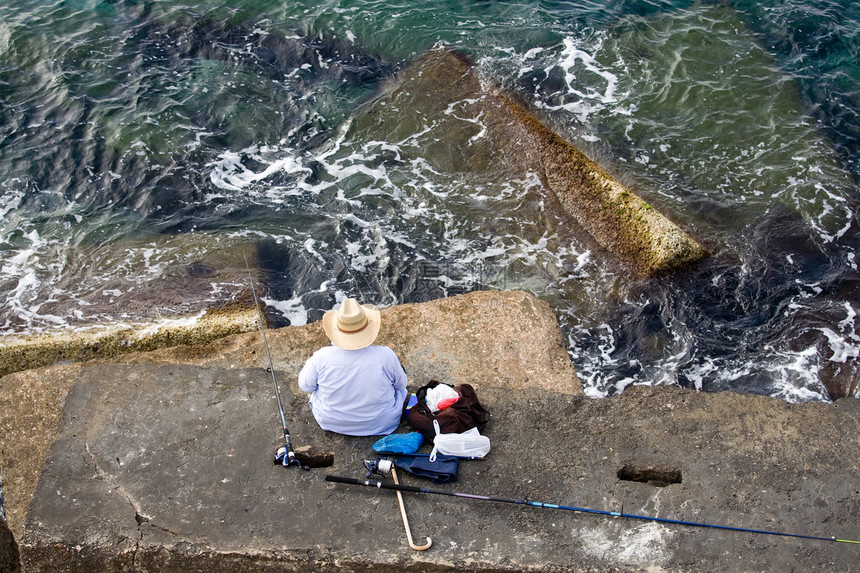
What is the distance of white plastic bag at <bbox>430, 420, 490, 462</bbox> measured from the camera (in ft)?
15.0

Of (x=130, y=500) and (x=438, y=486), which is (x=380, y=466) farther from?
(x=130, y=500)

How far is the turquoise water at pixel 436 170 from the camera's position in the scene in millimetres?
7277

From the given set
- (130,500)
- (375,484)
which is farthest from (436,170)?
(130,500)

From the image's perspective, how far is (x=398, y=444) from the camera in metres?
4.60

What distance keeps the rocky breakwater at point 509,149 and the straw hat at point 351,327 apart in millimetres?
4206

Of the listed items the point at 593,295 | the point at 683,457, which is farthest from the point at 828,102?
the point at 683,457

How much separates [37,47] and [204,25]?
9.53ft

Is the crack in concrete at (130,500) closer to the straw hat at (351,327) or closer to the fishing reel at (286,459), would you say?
the fishing reel at (286,459)

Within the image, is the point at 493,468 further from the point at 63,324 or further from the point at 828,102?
the point at 828,102

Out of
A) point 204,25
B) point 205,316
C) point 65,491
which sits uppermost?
point 204,25

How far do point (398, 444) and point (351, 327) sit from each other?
93 centimetres

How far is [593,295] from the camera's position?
7.38 metres

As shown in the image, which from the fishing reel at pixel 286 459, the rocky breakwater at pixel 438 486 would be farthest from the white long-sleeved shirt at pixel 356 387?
the fishing reel at pixel 286 459

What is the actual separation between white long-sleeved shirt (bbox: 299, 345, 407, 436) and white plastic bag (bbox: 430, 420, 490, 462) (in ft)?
1.25
